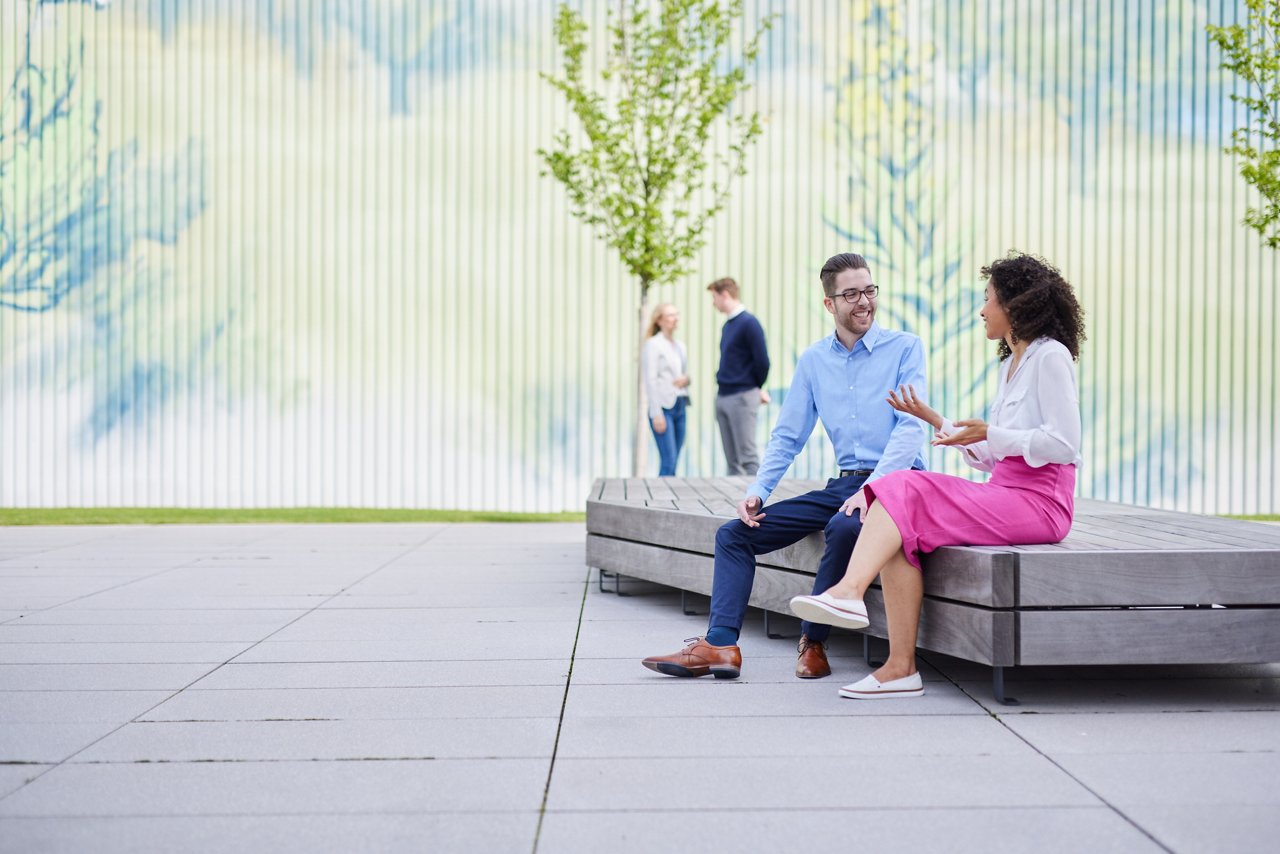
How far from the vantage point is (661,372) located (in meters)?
10.2

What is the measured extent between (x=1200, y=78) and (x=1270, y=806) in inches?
486

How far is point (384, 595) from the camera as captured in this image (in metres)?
6.58

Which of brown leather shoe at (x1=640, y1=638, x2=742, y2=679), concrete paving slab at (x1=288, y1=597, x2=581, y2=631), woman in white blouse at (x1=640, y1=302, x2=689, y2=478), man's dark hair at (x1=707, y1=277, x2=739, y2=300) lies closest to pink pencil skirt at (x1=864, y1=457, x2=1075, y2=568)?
brown leather shoe at (x1=640, y1=638, x2=742, y2=679)

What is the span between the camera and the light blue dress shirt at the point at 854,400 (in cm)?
463

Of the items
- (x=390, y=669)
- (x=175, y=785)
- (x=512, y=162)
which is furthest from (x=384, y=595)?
(x=512, y=162)

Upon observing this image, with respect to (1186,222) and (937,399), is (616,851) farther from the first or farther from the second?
(1186,222)

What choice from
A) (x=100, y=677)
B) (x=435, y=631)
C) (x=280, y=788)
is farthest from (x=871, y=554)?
(x=100, y=677)

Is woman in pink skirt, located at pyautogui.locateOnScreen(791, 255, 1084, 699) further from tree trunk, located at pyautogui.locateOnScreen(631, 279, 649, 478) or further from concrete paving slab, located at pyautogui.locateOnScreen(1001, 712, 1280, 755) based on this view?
tree trunk, located at pyautogui.locateOnScreen(631, 279, 649, 478)

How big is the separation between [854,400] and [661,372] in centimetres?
557

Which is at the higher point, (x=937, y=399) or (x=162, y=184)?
(x=162, y=184)

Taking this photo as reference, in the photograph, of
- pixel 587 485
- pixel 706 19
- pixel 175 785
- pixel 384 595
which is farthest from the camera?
pixel 587 485

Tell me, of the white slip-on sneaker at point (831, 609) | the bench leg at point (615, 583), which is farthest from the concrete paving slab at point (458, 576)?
the white slip-on sneaker at point (831, 609)

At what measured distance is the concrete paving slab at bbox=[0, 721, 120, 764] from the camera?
3330mm

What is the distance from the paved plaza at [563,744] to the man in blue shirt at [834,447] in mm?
145
